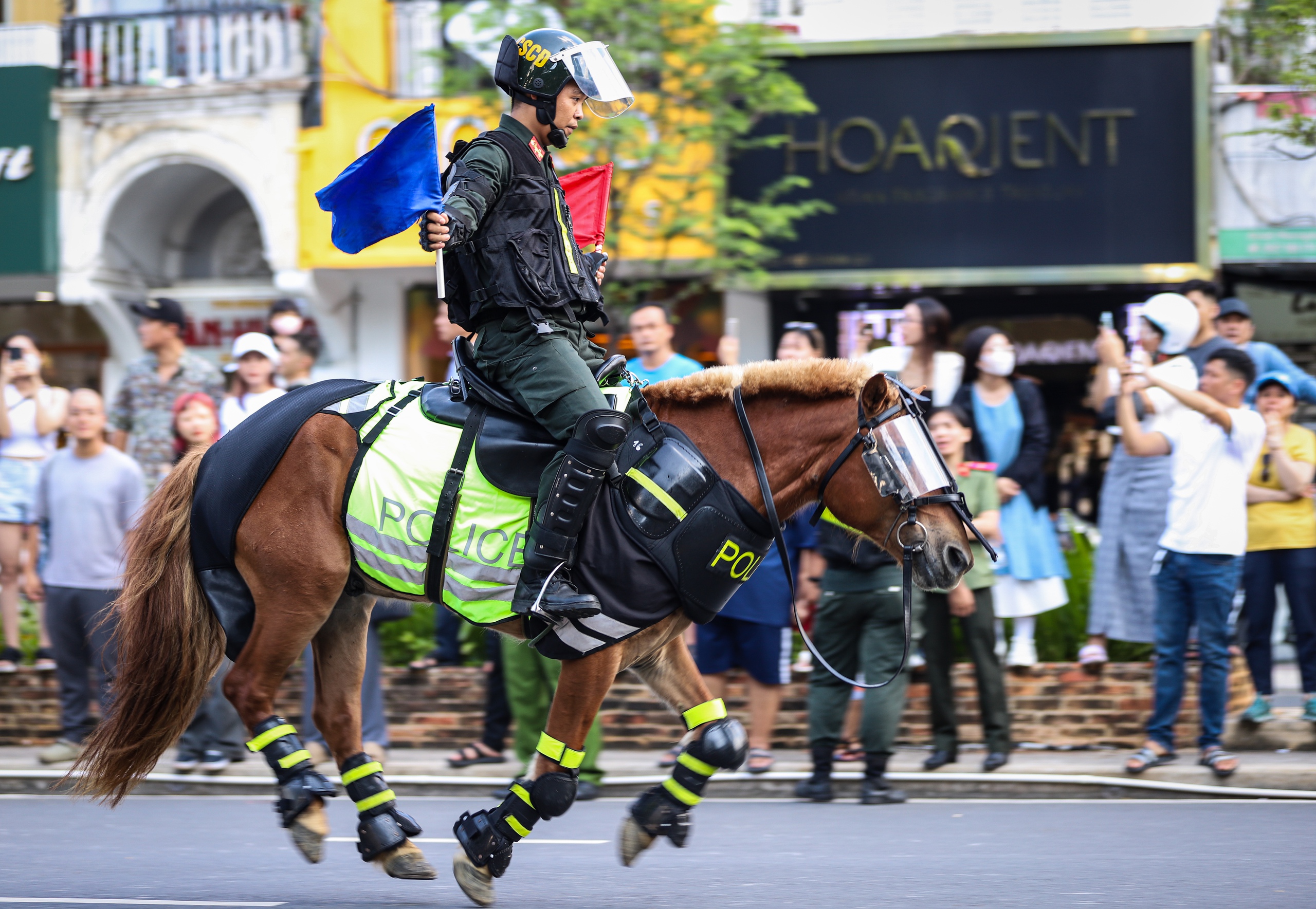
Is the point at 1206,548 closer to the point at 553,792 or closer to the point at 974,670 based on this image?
the point at 974,670

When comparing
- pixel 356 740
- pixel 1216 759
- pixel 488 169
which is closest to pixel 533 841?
pixel 356 740

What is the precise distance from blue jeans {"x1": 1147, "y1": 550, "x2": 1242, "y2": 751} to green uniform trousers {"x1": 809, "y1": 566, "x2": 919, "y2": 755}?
4.45 feet

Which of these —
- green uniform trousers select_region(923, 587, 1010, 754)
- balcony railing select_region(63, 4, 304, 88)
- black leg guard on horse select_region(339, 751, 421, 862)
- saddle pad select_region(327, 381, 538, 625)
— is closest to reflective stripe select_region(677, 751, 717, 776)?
saddle pad select_region(327, 381, 538, 625)

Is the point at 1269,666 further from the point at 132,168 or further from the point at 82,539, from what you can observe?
the point at 132,168

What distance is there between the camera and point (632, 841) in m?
4.76

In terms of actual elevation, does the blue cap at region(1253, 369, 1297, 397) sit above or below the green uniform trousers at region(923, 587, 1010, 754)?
above

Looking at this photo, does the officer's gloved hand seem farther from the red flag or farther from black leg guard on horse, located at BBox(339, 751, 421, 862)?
black leg guard on horse, located at BBox(339, 751, 421, 862)

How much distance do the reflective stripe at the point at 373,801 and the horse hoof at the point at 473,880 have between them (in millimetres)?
378

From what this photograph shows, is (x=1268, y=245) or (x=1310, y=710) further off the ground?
(x=1268, y=245)

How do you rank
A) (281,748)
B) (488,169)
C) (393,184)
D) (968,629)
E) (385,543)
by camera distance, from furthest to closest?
(968,629) < (281,748) < (385,543) < (488,169) < (393,184)

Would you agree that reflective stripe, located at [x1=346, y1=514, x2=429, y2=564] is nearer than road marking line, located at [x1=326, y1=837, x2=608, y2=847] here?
Yes

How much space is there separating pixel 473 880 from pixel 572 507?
134cm

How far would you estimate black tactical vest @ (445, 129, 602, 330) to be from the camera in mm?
→ 4727

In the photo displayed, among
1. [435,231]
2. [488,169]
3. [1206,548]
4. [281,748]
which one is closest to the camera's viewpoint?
[435,231]
